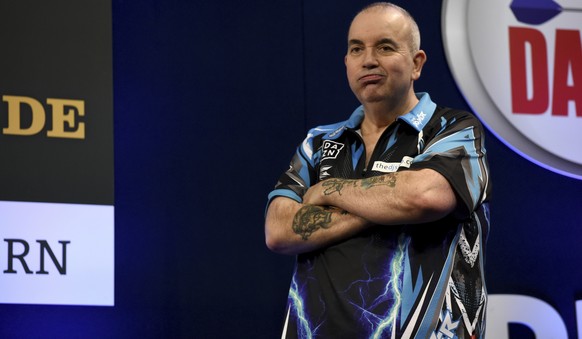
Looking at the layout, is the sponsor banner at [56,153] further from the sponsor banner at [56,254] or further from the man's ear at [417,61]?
the man's ear at [417,61]

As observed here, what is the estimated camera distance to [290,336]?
252 centimetres

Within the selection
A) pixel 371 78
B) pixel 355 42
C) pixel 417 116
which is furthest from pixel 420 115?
pixel 355 42

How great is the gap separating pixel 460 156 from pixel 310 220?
0.42m

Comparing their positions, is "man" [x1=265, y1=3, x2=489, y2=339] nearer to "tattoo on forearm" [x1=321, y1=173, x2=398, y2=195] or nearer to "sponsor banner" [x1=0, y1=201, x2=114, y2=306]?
"tattoo on forearm" [x1=321, y1=173, x2=398, y2=195]

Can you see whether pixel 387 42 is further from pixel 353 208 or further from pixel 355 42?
pixel 353 208

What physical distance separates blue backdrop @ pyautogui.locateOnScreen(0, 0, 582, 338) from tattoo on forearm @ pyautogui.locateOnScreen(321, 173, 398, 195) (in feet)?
3.65

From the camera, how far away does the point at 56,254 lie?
3.34m

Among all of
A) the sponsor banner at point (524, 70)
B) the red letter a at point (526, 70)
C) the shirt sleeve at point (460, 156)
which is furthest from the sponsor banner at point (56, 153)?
the red letter a at point (526, 70)

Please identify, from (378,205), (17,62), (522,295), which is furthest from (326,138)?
(522,295)

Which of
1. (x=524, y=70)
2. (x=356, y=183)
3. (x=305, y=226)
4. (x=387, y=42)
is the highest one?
(x=524, y=70)

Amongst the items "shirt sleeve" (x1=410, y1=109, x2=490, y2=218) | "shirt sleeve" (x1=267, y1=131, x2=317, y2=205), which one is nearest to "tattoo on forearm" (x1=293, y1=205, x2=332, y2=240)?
"shirt sleeve" (x1=267, y1=131, x2=317, y2=205)

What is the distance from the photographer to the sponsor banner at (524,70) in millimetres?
4027

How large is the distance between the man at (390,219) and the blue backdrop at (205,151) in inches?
37.2

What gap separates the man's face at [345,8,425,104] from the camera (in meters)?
2.64
